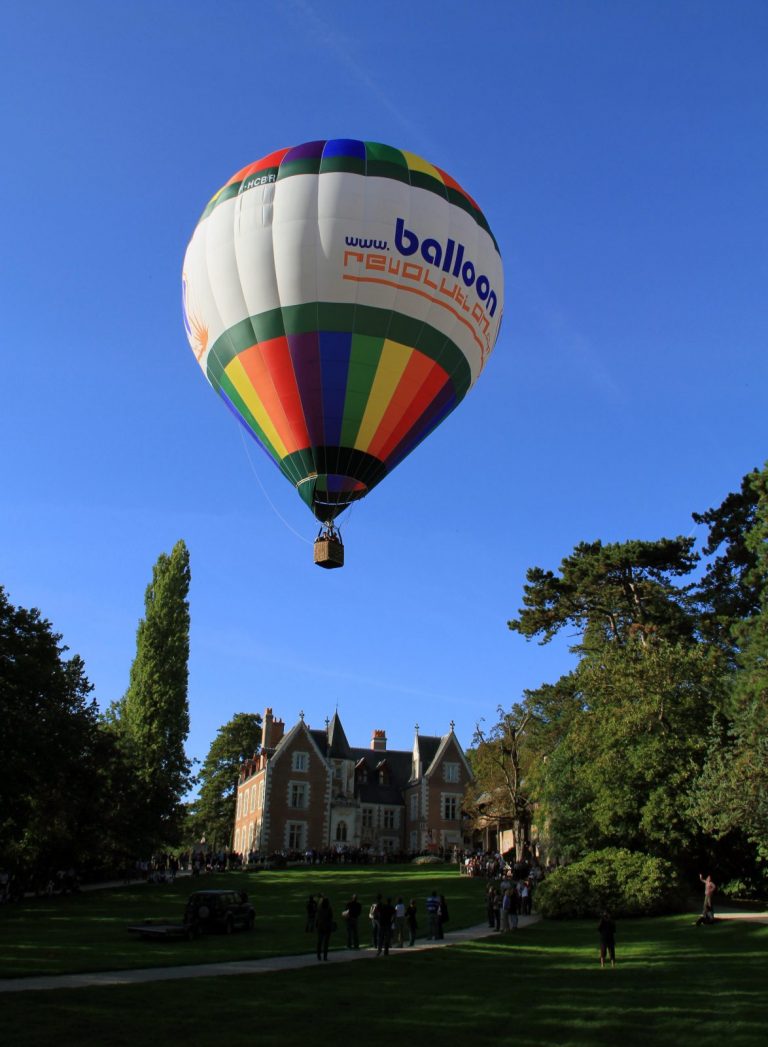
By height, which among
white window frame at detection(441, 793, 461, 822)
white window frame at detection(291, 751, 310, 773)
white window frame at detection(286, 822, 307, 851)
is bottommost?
white window frame at detection(286, 822, 307, 851)

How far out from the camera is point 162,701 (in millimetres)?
55531

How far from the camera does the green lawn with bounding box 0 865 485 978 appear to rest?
19.6m

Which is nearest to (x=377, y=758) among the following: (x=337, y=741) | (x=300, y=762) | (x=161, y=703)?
(x=337, y=741)

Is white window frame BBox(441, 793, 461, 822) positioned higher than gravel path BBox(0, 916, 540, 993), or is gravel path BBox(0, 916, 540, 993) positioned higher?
white window frame BBox(441, 793, 461, 822)

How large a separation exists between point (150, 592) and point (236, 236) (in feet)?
129

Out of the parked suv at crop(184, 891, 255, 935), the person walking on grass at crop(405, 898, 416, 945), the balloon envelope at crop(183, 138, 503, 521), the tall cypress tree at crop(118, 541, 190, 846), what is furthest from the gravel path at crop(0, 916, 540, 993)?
the tall cypress tree at crop(118, 541, 190, 846)

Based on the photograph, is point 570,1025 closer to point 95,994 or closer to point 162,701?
point 95,994

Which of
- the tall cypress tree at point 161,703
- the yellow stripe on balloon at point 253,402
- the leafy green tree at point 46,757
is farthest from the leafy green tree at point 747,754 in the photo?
the tall cypress tree at point 161,703

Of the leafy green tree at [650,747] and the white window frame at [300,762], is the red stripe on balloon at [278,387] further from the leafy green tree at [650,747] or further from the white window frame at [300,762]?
the white window frame at [300,762]

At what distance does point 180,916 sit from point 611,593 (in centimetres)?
2341

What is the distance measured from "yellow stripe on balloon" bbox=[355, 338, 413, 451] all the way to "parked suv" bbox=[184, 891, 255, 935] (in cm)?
1335

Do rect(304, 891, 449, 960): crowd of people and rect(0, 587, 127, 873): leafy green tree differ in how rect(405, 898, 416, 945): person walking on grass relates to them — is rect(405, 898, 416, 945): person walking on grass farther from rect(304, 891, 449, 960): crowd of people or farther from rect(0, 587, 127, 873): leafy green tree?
rect(0, 587, 127, 873): leafy green tree

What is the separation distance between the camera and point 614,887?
29250mm

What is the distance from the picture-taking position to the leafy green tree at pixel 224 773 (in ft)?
273
